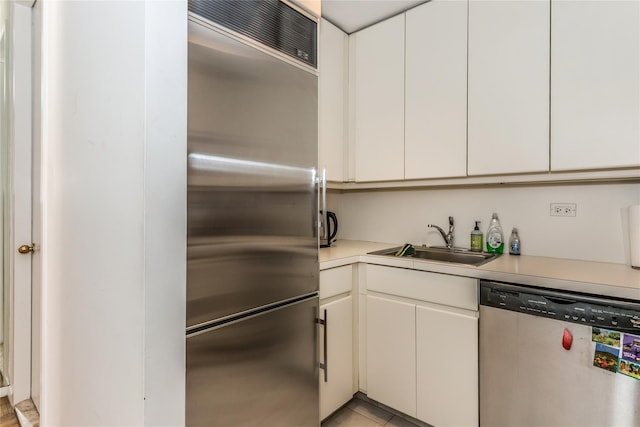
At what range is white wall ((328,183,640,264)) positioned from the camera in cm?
165

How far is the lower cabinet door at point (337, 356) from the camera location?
1672 mm

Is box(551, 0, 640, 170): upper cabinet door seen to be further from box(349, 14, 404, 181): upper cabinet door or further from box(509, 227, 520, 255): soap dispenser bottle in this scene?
box(349, 14, 404, 181): upper cabinet door

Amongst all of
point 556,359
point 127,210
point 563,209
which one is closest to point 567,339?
point 556,359

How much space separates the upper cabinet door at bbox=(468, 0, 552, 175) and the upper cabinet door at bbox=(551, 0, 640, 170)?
2.0 inches

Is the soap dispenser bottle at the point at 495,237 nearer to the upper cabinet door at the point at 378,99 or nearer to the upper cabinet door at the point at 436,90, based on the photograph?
the upper cabinet door at the point at 436,90

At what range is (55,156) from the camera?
4.28ft

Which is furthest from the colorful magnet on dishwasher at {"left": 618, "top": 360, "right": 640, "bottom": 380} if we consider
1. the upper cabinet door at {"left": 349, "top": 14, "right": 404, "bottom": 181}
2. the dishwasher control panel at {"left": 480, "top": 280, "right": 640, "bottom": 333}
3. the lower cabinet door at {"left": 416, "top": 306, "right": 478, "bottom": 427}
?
the upper cabinet door at {"left": 349, "top": 14, "right": 404, "bottom": 181}

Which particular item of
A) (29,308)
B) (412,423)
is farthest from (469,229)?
(29,308)

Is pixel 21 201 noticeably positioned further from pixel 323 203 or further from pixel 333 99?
pixel 333 99

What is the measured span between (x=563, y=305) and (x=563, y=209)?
2.47 ft

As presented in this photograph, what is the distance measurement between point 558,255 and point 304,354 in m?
1.52

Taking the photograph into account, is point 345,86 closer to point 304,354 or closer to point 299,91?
point 299,91

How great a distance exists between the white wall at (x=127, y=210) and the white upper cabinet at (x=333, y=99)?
1260 millimetres

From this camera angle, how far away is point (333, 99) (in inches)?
85.6
